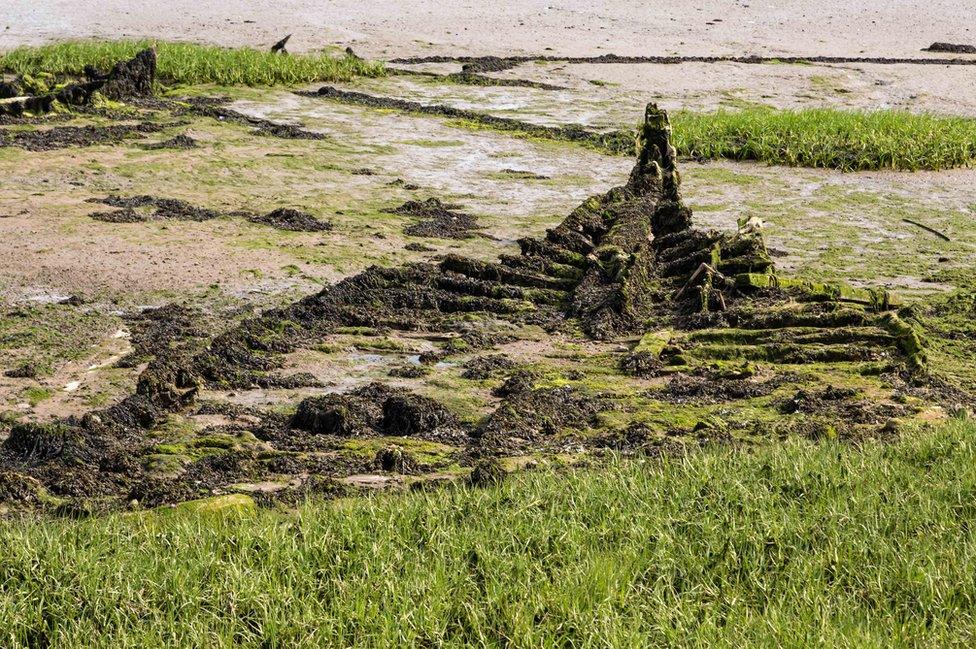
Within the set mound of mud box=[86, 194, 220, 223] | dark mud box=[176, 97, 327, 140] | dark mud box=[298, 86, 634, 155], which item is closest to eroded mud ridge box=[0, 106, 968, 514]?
mound of mud box=[86, 194, 220, 223]

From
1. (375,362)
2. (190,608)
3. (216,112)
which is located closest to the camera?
(190,608)

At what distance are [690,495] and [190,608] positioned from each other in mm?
2105

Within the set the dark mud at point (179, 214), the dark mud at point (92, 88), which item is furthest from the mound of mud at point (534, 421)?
the dark mud at point (92, 88)

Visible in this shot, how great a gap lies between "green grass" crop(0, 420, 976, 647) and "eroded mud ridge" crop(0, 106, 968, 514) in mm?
641

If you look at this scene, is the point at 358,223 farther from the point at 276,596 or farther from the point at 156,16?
the point at 156,16

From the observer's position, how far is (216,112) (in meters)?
16.5

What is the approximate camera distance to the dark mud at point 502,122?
53.4 ft

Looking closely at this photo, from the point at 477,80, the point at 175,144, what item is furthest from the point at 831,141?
the point at 175,144

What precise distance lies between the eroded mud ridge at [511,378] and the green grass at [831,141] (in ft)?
16.8

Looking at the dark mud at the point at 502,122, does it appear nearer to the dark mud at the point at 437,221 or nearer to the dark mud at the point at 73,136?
the dark mud at the point at 73,136

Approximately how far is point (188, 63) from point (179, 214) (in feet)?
24.0

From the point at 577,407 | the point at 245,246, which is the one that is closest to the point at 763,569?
the point at 577,407

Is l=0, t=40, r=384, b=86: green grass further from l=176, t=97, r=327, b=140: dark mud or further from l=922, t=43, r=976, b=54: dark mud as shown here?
l=922, t=43, r=976, b=54: dark mud

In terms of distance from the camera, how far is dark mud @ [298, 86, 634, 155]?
16266mm
